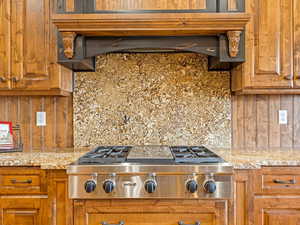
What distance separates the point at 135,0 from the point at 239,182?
1.40 metres

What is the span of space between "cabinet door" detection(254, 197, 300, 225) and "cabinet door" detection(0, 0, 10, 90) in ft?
6.39

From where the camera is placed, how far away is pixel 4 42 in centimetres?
205

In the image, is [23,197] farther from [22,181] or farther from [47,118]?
[47,118]

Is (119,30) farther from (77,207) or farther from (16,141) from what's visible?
(16,141)

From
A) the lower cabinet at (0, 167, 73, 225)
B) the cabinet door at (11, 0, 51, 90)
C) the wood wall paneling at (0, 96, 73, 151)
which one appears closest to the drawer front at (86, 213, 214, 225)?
the lower cabinet at (0, 167, 73, 225)

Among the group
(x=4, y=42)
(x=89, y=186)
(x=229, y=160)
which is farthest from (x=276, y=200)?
(x=4, y=42)

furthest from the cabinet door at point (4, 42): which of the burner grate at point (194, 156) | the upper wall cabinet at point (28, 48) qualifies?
the burner grate at point (194, 156)

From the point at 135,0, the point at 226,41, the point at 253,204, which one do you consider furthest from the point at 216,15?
the point at 253,204

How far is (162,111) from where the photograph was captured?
2350mm

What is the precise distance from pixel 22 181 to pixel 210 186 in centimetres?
115

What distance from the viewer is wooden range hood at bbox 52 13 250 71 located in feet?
5.83

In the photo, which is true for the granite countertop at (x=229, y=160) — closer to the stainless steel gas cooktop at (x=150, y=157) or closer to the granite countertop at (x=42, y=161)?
the granite countertop at (x=42, y=161)

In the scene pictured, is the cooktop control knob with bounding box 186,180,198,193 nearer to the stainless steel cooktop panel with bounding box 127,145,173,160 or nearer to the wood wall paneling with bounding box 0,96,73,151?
the stainless steel cooktop panel with bounding box 127,145,173,160

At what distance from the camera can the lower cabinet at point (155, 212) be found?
5.25 feet
